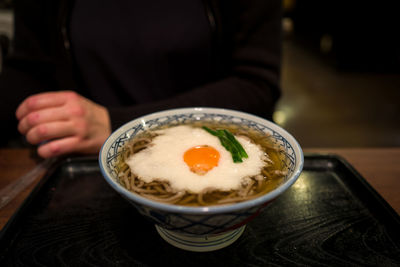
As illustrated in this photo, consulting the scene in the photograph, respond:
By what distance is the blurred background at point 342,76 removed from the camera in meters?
4.25

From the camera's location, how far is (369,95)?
214 inches

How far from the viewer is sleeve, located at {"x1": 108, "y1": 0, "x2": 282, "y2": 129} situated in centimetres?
183

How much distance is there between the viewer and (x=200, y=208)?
776 millimetres

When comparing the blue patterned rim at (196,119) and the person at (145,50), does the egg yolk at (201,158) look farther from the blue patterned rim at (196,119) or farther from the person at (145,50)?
the person at (145,50)

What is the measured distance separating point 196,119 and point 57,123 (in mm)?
673

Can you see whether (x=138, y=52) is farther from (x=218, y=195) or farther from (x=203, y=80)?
(x=218, y=195)

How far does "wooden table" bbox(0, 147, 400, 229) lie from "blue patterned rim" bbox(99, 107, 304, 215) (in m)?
0.48

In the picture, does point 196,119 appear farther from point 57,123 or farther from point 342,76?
point 342,76

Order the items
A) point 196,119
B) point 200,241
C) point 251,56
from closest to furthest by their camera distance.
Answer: point 200,241 → point 196,119 → point 251,56

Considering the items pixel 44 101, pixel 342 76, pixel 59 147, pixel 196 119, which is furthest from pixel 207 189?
pixel 342 76

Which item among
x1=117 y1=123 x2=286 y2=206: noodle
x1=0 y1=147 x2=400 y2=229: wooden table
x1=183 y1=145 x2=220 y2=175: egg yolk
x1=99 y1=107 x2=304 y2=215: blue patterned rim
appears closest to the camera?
x1=99 y1=107 x2=304 y2=215: blue patterned rim

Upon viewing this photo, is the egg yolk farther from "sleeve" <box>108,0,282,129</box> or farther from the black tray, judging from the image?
"sleeve" <box>108,0,282,129</box>

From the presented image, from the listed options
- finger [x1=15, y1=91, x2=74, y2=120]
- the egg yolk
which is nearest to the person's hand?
finger [x1=15, y1=91, x2=74, y2=120]

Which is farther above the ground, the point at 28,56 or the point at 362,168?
the point at 28,56
